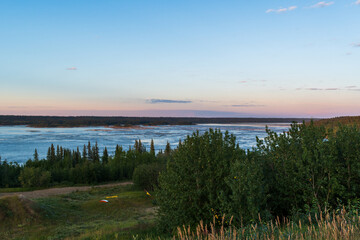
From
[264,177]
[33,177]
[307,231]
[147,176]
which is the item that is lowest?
[33,177]

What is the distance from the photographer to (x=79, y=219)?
33.5 meters

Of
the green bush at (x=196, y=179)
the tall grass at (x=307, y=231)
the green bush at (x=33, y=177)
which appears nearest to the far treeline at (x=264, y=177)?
the green bush at (x=196, y=179)

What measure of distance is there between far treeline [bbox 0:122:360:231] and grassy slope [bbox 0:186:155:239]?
5.02 meters

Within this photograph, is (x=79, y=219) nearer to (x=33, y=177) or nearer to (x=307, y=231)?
(x=307, y=231)

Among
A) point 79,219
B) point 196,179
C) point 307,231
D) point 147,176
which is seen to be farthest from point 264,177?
point 147,176

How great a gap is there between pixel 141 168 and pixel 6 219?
27.9 meters

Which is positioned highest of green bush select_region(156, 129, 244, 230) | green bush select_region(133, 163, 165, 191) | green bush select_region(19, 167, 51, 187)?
green bush select_region(156, 129, 244, 230)

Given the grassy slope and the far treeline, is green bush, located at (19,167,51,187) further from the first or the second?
the far treeline

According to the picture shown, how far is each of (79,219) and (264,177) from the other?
26479mm

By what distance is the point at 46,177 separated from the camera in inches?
2606

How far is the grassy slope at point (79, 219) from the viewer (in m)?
23.8

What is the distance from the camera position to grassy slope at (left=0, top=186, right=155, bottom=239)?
23.8 m

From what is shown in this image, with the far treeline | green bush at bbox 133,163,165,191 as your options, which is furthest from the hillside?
green bush at bbox 133,163,165,191

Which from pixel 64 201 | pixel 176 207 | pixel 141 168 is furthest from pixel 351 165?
pixel 141 168
